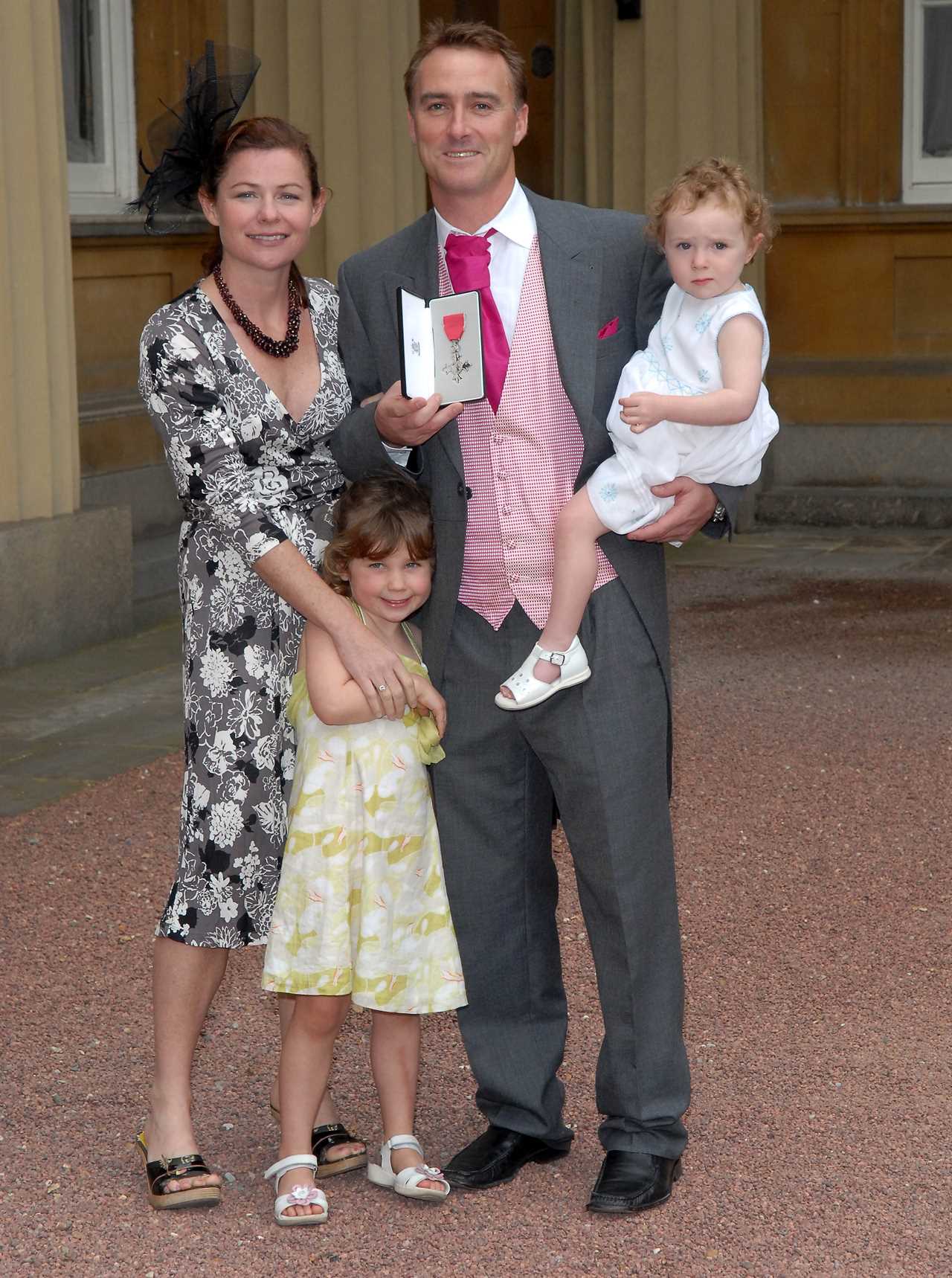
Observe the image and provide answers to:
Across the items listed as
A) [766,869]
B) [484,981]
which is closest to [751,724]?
[766,869]

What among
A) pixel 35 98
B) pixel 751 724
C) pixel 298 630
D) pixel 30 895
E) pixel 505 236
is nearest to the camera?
pixel 505 236

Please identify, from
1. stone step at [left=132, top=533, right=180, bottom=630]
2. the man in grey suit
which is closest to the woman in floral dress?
the man in grey suit

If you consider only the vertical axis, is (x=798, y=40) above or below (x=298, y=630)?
above

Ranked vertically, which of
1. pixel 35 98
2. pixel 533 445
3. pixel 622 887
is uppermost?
pixel 35 98

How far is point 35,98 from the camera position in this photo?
307 inches

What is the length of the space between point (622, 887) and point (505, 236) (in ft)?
3.78

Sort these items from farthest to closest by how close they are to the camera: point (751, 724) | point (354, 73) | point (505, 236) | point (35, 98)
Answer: point (354, 73)
point (35, 98)
point (751, 724)
point (505, 236)

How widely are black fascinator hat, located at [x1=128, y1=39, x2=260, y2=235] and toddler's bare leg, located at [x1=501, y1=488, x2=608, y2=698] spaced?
0.91 metres

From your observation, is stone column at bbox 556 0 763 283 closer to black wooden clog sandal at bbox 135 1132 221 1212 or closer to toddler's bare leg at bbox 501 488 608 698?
toddler's bare leg at bbox 501 488 608 698

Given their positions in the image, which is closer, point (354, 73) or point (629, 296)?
point (629, 296)

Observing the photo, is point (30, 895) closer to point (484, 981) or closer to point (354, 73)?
point (484, 981)

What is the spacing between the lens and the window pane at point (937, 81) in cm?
1154

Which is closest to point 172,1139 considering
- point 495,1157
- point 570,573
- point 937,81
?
point 495,1157

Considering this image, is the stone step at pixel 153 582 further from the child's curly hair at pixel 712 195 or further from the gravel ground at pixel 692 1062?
the child's curly hair at pixel 712 195
